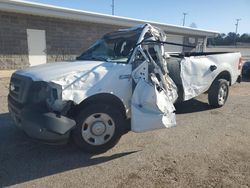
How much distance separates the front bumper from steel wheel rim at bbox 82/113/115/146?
34 centimetres

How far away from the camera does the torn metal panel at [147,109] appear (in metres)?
4.11

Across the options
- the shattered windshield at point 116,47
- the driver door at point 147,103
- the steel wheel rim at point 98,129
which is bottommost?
the steel wheel rim at point 98,129

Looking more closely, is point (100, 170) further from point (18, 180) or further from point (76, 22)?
point (76, 22)

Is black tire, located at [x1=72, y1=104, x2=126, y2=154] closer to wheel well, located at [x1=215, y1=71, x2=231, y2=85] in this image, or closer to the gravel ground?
the gravel ground

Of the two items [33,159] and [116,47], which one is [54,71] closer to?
[33,159]

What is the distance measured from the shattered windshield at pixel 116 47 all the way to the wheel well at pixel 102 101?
71cm

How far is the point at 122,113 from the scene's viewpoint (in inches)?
170

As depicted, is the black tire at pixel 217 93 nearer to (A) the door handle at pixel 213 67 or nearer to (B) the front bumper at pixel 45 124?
(A) the door handle at pixel 213 67

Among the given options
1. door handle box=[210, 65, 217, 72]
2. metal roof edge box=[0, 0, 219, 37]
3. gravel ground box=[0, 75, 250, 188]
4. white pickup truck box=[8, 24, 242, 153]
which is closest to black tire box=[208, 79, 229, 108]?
door handle box=[210, 65, 217, 72]

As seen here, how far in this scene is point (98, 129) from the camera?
406 cm

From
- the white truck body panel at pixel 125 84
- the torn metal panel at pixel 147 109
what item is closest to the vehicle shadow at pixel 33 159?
the torn metal panel at pixel 147 109

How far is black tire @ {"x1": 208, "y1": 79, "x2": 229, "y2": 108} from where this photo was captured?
22.2ft

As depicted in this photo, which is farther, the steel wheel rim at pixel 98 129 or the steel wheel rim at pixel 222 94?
the steel wheel rim at pixel 222 94

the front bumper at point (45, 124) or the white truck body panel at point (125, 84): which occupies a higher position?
the white truck body panel at point (125, 84)
